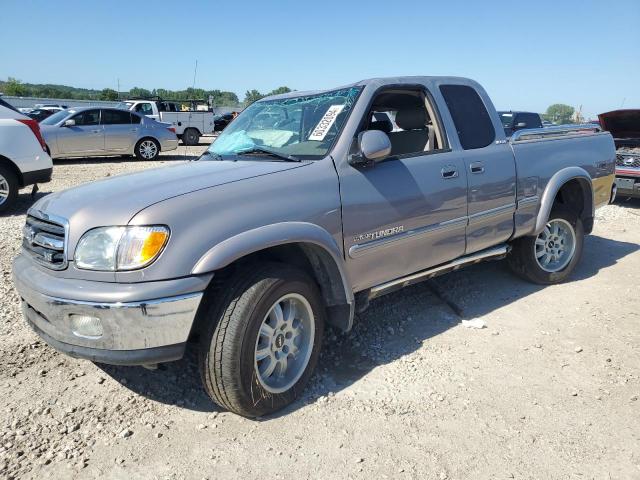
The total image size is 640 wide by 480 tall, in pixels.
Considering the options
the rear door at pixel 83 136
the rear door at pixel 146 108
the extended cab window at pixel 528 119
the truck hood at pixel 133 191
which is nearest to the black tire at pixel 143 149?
the rear door at pixel 83 136

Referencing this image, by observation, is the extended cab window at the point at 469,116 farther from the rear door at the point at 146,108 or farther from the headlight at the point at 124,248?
the rear door at the point at 146,108

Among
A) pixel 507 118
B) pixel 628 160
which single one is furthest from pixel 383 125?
pixel 507 118

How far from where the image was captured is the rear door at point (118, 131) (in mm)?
13930

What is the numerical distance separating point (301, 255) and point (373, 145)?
818mm

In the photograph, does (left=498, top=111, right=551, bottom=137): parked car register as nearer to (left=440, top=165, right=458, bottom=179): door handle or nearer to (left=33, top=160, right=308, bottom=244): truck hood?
(left=440, top=165, right=458, bottom=179): door handle

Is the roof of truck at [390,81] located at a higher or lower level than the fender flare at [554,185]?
higher

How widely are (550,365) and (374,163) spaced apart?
1852mm

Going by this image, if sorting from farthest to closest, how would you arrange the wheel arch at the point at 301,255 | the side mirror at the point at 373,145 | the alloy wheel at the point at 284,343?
the side mirror at the point at 373,145 < the alloy wheel at the point at 284,343 < the wheel arch at the point at 301,255

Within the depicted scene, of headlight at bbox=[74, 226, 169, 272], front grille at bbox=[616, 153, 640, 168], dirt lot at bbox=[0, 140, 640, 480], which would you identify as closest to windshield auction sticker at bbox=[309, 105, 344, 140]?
headlight at bbox=[74, 226, 169, 272]

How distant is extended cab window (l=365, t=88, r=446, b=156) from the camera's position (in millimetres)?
3945

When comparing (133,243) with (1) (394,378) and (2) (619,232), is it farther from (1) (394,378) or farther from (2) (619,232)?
(2) (619,232)

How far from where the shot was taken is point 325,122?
132 inches

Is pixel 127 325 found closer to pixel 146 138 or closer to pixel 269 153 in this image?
pixel 269 153

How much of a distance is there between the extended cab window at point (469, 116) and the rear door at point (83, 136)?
12.1m
